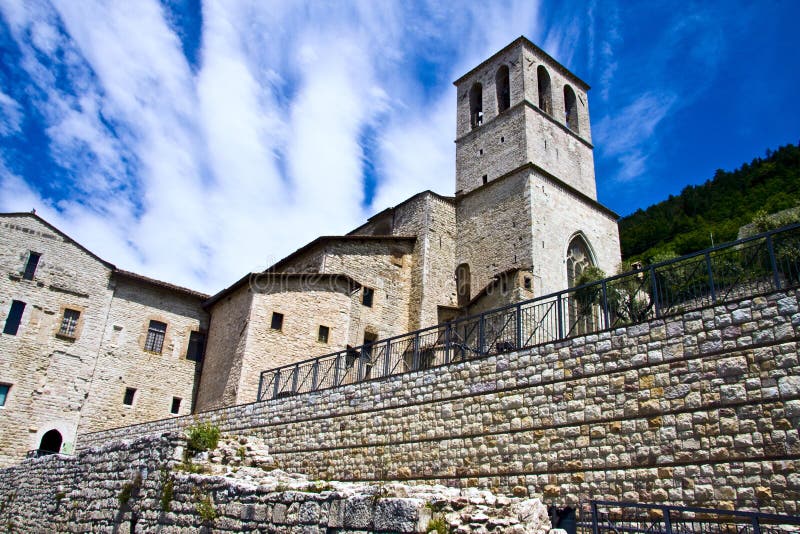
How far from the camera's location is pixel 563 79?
32438mm

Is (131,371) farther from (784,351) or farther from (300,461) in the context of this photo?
(784,351)

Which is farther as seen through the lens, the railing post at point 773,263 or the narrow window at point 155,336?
A: the narrow window at point 155,336

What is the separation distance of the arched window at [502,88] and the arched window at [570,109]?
3309 millimetres

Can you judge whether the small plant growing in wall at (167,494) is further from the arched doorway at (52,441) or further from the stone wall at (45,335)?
the arched doorway at (52,441)

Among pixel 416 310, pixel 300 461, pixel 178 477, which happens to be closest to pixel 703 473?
pixel 178 477

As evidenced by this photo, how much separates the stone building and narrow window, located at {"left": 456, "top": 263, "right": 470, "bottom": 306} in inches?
2.4

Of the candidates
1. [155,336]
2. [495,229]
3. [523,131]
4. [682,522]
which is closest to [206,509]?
[682,522]

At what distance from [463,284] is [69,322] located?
15.9 metres

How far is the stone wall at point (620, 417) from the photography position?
7.73 m

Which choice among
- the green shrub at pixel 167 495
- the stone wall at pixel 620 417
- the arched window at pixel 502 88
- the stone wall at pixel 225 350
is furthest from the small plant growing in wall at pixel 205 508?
the arched window at pixel 502 88

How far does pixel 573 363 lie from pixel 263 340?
13.1 metres

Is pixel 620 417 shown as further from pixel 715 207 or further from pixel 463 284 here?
pixel 715 207

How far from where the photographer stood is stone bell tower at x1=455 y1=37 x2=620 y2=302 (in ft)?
81.9

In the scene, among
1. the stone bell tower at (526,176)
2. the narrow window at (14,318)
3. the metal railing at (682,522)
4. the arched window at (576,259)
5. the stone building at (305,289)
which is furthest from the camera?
the arched window at (576,259)
